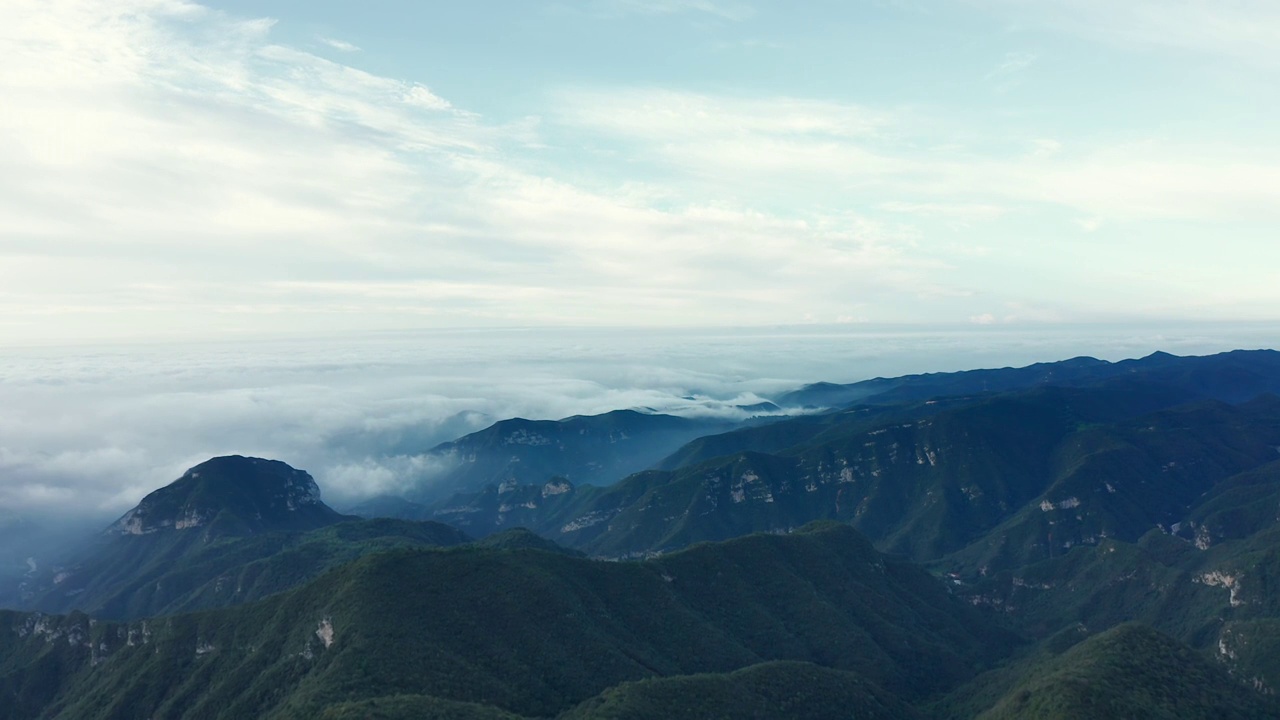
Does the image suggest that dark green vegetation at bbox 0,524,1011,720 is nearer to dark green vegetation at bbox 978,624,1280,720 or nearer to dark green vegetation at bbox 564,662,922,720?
dark green vegetation at bbox 564,662,922,720

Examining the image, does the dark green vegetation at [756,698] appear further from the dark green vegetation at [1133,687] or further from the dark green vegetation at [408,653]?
the dark green vegetation at [1133,687]

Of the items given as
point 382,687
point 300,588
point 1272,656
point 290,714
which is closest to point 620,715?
point 382,687

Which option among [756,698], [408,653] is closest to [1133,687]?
[756,698]

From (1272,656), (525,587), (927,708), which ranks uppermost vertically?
(525,587)

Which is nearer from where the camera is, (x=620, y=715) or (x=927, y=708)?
(x=620, y=715)

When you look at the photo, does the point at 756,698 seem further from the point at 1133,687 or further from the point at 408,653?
the point at 1133,687

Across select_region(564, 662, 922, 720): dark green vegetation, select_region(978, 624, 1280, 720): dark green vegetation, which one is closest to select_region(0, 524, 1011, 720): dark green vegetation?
select_region(564, 662, 922, 720): dark green vegetation

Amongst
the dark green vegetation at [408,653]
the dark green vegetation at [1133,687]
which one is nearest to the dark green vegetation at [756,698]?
the dark green vegetation at [408,653]

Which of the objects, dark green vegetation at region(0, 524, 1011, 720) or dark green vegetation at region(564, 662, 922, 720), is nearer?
dark green vegetation at region(564, 662, 922, 720)

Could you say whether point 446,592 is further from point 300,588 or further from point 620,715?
point 620,715

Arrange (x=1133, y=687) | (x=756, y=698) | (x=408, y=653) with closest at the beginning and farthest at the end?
1. (x=1133, y=687)
2. (x=408, y=653)
3. (x=756, y=698)

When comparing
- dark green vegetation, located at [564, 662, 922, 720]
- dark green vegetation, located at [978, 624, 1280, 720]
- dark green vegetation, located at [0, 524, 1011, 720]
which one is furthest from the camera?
dark green vegetation, located at [0, 524, 1011, 720]
